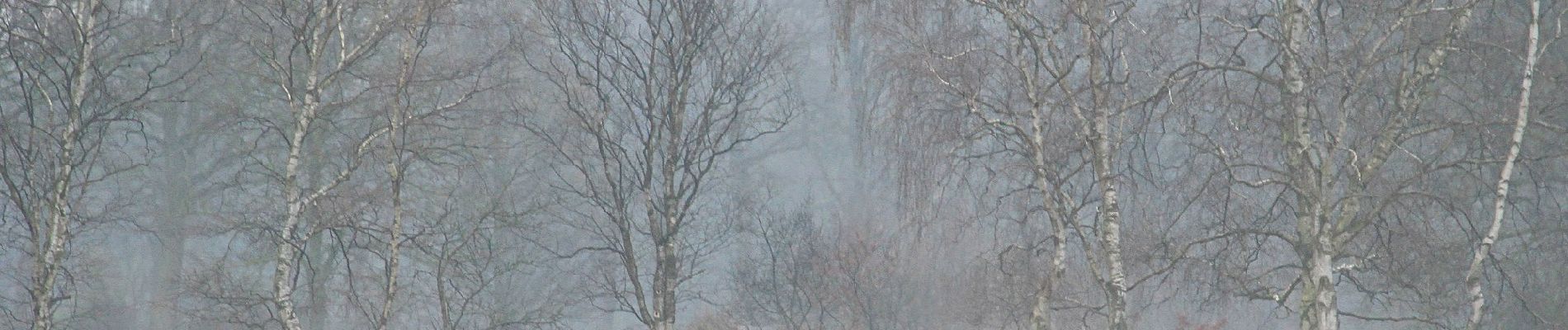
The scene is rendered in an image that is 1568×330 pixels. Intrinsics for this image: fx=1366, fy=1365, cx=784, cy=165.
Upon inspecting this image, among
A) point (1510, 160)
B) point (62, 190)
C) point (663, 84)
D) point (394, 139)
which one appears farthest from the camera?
point (394, 139)

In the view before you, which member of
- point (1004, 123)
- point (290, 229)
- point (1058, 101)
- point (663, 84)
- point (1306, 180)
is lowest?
point (1306, 180)

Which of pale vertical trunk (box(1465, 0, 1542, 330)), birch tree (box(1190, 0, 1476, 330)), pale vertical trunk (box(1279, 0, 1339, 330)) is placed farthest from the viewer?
pale vertical trunk (box(1279, 0, 1339, 330))

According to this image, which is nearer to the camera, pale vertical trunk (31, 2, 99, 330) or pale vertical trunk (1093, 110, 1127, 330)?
pale vertical trunk (31, 2, 99, 330)

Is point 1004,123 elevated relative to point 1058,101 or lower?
lower

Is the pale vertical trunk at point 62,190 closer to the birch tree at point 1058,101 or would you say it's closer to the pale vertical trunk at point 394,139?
the pale vertical trunk at point 394,139

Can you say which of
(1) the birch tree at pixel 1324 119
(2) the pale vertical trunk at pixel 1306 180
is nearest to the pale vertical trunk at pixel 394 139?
(1) the birch tree at pixel 1324 119

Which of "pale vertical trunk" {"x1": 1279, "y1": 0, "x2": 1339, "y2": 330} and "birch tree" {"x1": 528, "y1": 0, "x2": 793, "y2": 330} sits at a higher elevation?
"birch tree" {"x1": 528, "y1": 0, "x2": 793, "y2": 330}

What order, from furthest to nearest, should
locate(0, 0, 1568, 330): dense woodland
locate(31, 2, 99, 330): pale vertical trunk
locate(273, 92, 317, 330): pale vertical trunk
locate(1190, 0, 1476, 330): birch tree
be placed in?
locate(273, 92, 317, 330): pale vertical trunk, locate(31, 2, 99, 330): pale vertical trunk, locate(0, 0, 1568, 330): dense woodland, locate(1190, 0, 1476, 330): birch tree

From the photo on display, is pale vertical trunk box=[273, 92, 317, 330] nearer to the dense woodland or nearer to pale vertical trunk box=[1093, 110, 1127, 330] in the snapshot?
the dense woodland

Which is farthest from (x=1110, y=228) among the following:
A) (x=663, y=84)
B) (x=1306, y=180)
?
(x=663, y=84)

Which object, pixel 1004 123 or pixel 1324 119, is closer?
pixel 1324 119

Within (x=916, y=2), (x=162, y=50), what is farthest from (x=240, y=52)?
(x=916, y=2)

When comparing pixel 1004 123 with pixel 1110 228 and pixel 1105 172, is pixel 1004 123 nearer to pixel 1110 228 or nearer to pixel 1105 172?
pixel 1105 172

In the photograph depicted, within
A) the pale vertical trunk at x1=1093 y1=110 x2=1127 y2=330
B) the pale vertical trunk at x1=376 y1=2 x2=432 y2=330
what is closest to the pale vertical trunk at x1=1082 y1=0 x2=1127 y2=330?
the pale vertical trunk at x1=1093 y1=110 x2=1127 y2=330
